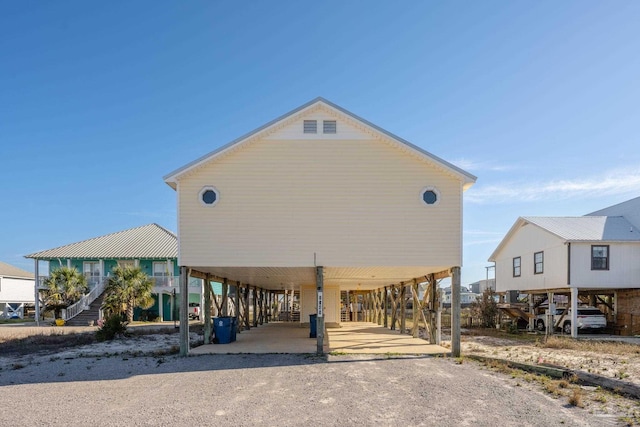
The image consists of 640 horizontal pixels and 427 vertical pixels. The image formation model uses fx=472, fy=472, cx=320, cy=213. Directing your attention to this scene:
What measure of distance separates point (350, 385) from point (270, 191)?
21.8 ft

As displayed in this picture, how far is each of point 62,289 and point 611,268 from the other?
3223cm

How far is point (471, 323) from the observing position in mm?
28516

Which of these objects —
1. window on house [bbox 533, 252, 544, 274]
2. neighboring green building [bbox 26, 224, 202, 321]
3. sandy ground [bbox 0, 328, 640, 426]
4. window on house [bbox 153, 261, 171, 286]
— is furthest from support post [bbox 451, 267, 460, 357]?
window on house [bbox 153, 261, 171, 286]

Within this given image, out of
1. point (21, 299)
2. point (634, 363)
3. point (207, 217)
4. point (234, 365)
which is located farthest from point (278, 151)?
point (21, 299)

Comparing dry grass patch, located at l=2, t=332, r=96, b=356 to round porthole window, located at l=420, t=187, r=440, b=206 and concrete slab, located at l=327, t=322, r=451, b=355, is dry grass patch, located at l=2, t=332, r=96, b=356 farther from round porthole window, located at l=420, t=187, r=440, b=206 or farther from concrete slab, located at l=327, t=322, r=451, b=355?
round porthole window, located at l=420, t=187, r=440, b=206

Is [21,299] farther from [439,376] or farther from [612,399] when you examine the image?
[612,399]

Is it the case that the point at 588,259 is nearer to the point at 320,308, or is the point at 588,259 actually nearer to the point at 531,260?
the point at 531,260

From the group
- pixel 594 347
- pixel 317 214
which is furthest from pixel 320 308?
pixel 594 347

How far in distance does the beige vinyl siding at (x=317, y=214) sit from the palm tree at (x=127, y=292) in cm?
1617

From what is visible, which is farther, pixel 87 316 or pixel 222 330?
pixel 87 316

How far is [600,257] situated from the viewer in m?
23.1

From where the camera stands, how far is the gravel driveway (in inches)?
302

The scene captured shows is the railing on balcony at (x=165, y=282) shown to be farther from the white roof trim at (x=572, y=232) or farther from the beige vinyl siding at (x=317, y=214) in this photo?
the white roof trim at (x=572, y=232)

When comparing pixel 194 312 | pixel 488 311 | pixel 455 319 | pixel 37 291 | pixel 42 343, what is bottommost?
pixel 194 312
